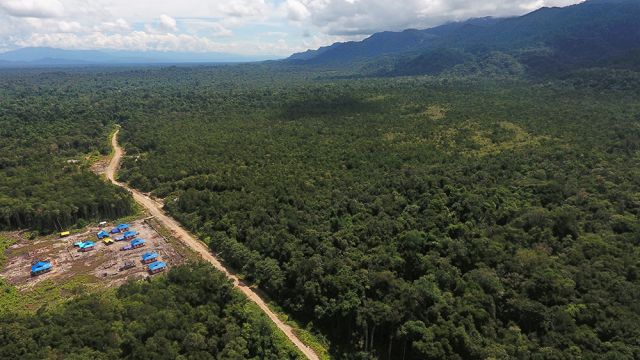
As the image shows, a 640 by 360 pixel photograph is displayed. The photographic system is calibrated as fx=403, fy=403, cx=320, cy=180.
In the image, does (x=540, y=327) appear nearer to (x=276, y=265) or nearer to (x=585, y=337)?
(x=585, y=337)

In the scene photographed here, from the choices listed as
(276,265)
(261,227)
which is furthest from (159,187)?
(276,265)

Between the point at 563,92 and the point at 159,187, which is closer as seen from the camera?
the point at 159,187

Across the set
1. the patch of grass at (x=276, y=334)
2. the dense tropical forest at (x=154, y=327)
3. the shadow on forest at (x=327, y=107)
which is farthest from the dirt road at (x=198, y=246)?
the shadow on forest at (x=327, y=107)

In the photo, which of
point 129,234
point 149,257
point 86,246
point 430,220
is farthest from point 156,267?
point 430,220

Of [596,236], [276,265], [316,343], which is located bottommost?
[316,343]

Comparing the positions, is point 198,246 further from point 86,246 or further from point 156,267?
point 86,246

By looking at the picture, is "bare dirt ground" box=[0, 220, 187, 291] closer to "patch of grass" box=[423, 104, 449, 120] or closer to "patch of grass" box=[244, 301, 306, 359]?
"patch of grass" box=[244, 301, 306, 359]

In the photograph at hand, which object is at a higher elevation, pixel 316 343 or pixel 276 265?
pixel 276 265
